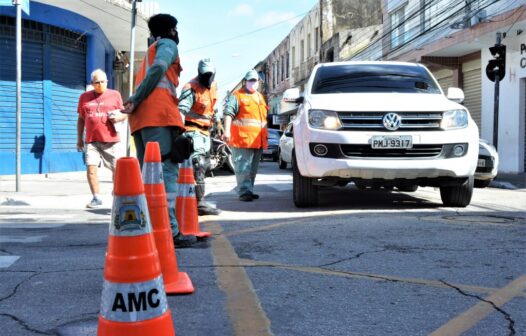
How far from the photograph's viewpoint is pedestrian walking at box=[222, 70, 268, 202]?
774 cm

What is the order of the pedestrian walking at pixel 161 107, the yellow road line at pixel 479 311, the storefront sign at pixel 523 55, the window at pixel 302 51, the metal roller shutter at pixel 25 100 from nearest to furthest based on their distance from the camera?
the yellow road line at pixel 479 311 < the pedestrian walking at pixel 161 107 < the metal roller shutter at pixel 25 100 < the storefront sign at pixel 523 55 < the window at pixel 302 51

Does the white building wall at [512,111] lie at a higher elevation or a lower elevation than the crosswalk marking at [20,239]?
higher

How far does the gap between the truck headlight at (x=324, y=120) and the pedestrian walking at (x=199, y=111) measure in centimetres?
119

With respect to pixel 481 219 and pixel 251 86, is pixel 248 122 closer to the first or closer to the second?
pixel 251 86

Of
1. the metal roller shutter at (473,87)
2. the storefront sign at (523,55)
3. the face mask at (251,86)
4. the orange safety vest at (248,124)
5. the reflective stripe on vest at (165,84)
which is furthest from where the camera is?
the metal roller shutter at (473,87)

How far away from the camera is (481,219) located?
5.66 m

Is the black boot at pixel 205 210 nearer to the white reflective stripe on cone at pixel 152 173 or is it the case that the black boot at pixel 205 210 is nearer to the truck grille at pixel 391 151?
the truck grille at pixel 391 151

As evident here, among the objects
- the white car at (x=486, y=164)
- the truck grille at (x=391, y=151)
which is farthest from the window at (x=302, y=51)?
the truck grille at (x=391, y=151)

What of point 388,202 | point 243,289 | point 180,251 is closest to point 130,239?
point 243,289

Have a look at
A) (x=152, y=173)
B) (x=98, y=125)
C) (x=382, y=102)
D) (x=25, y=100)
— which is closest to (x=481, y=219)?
(x=382, y=102)

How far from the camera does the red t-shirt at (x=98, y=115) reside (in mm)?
6926

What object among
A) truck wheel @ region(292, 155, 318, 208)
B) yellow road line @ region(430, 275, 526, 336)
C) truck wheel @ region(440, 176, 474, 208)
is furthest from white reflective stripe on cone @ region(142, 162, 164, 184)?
truck wheel @ region(440, 176, 474, 208)

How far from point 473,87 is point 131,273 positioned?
18059mm

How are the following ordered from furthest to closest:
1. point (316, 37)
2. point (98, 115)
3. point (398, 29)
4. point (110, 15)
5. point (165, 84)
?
point (316, 37)
point (398, 29)
point (110, 15)
point (98, 115)
point (165, 84)
